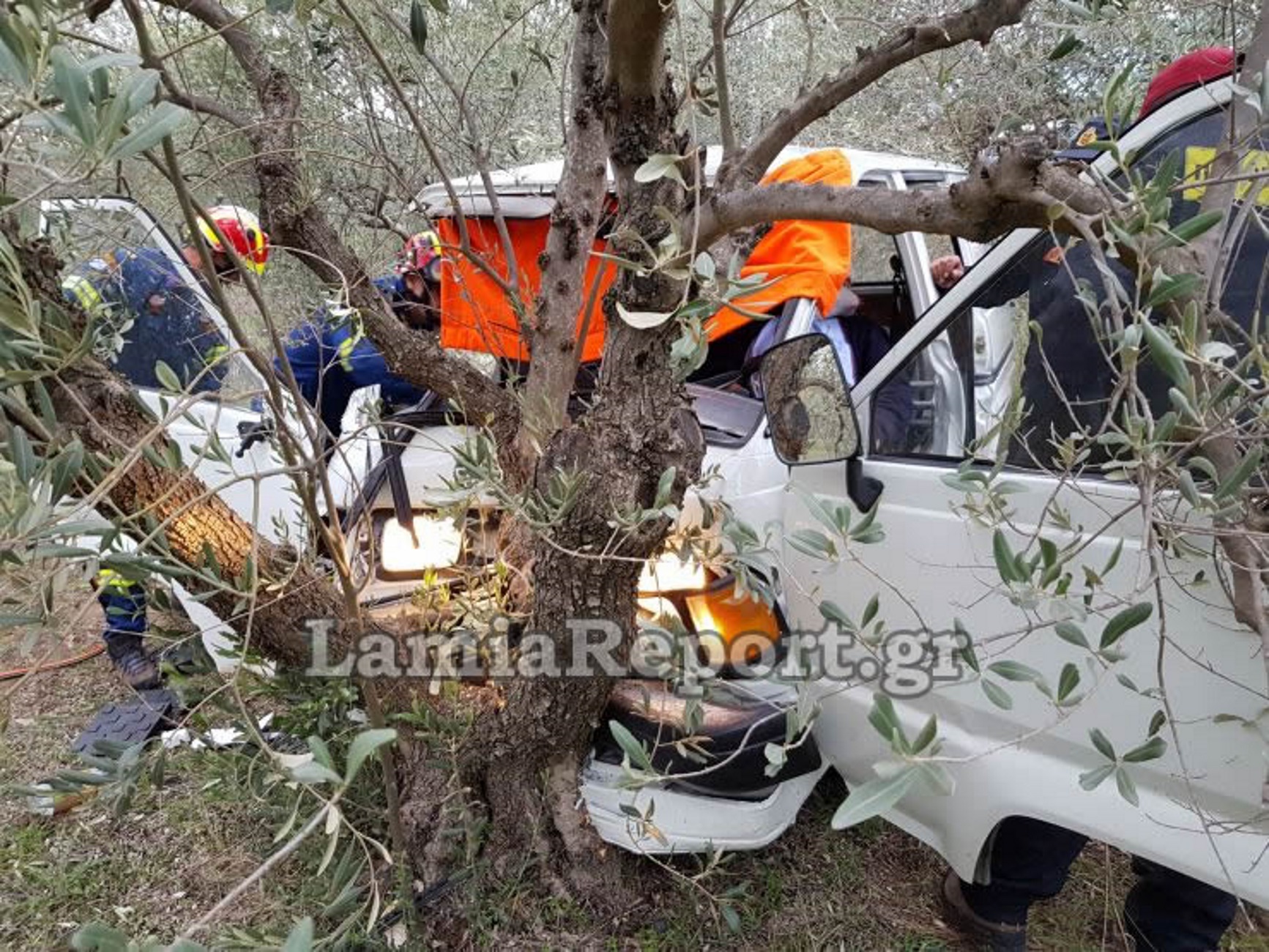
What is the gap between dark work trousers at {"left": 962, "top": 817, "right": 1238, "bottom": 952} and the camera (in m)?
2.00

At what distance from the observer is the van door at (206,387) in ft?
6.91

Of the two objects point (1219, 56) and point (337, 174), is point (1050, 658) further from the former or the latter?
point (337, 174)

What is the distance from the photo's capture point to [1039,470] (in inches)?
70.0

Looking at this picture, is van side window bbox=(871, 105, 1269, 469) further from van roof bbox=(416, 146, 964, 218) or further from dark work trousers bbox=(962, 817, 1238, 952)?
van roof bbox=(416, 146, 964, 218)

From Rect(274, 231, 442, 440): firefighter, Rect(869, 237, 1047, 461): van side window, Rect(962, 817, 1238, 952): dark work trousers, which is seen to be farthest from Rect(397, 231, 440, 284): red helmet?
Rect(962, 817, 1238, 952): dark work trousers

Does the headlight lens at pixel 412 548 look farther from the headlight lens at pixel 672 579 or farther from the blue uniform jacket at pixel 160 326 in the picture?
the blue uniform jacket at pixel 160 326

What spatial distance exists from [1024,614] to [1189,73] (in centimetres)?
123

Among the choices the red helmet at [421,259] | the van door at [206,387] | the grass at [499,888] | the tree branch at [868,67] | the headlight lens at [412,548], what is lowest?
the grass at [499,888]

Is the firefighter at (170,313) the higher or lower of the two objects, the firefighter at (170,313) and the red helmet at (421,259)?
the lower

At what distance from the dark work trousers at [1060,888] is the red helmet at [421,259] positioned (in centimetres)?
295

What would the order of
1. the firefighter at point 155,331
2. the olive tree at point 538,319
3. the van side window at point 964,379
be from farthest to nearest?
1. the firefighter at point 155,331
2. the van side window at point 964,379
3. the olive tree at point 538,319

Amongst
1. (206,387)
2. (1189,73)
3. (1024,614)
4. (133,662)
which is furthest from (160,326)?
(1189,73)

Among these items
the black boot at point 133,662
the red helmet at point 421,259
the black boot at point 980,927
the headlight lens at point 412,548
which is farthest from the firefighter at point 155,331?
the black boot at point 980,927

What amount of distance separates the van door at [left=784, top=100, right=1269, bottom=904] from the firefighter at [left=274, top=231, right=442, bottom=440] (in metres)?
2.09
